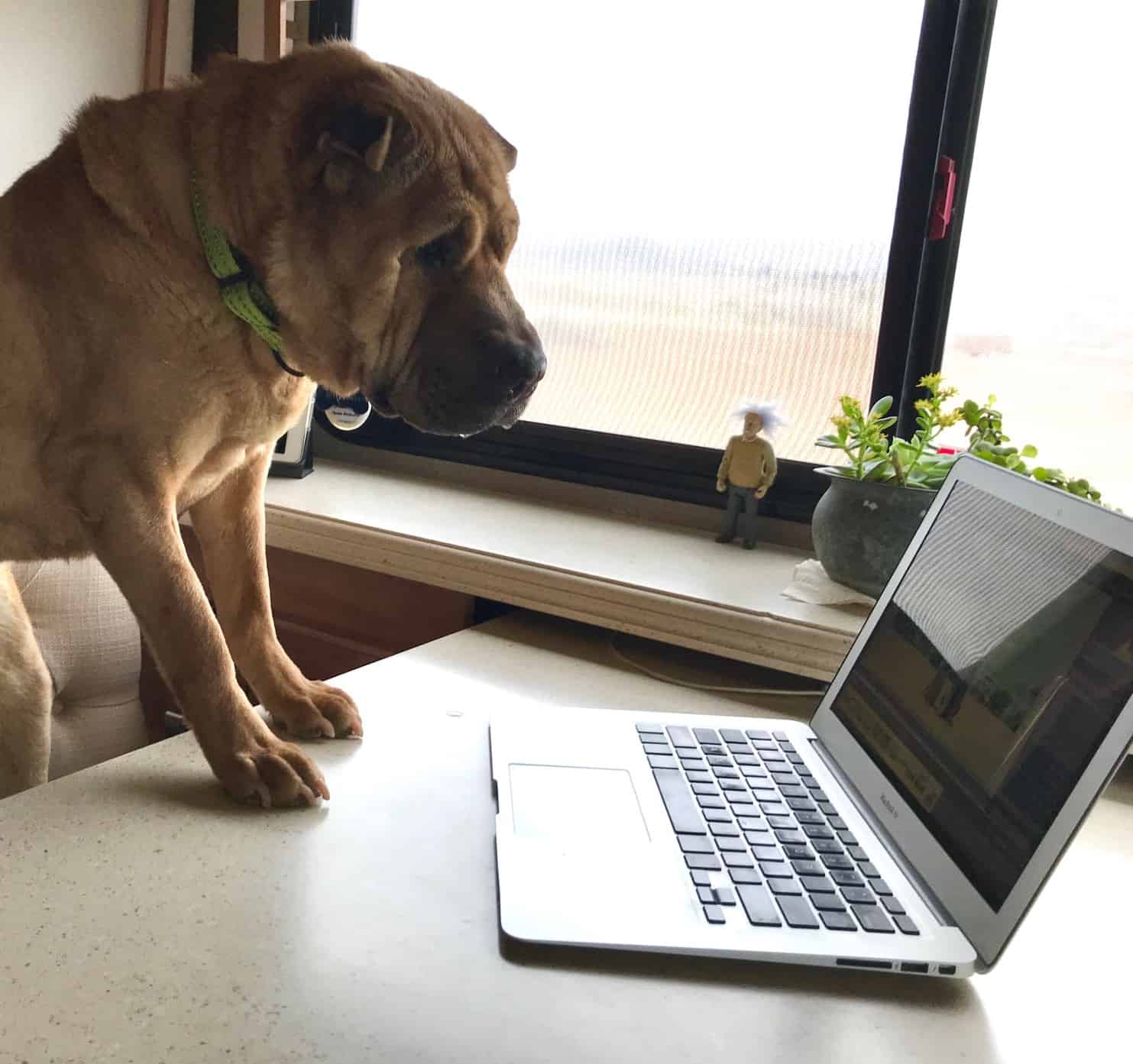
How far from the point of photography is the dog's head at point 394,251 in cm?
84

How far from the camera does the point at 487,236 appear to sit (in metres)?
0.90

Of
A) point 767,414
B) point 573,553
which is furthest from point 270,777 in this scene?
point 767,414

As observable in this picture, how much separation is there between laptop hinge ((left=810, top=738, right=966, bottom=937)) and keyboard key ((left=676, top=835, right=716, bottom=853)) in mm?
133

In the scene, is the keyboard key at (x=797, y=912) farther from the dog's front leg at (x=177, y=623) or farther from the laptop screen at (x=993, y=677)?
the dog's front leg at (x=177, y=623)

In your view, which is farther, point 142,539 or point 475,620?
point 475,620

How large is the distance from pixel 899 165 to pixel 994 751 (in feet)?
3.38

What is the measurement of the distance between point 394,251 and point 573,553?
0.58m

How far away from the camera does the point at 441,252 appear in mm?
875

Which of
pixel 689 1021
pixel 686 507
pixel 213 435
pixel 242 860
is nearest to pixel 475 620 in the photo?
pixel 686 507

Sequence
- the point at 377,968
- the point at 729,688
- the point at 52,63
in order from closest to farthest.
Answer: the point at 377,968, the point at 729,688, the point at 52,63

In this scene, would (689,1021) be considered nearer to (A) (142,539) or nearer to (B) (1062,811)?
(B) (1062,811)

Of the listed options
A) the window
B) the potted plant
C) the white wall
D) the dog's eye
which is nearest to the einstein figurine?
the potted plant

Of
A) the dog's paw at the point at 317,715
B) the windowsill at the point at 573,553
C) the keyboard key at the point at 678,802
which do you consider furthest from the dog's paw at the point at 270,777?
the windowsill at the point at 573,553

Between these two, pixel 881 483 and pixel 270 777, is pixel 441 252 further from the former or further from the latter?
pixel 881 483
